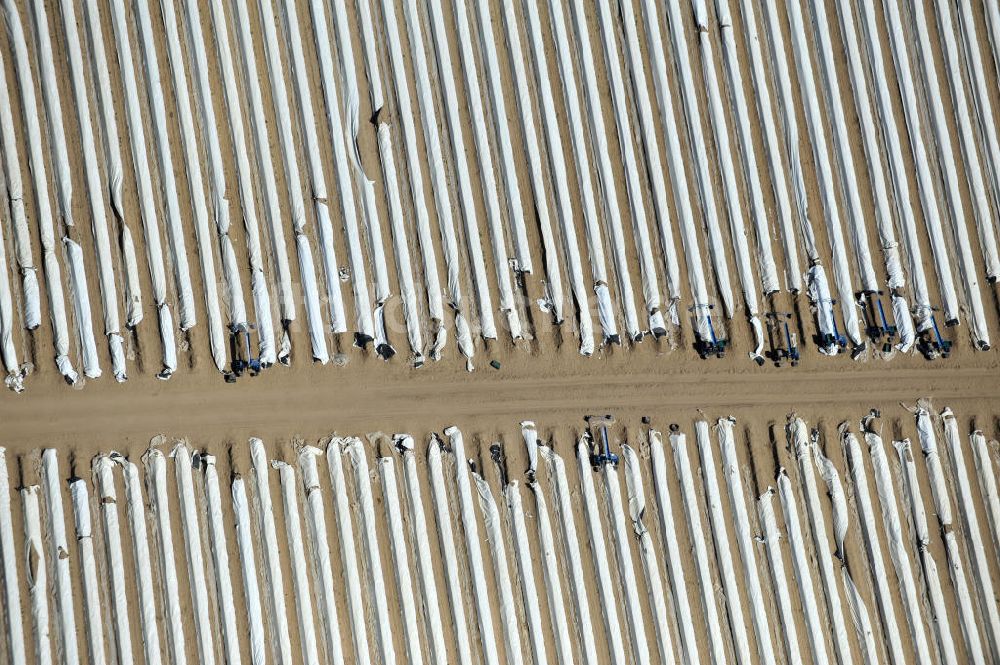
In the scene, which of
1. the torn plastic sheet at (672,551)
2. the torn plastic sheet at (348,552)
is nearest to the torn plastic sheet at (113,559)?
the torn plastic sheet at (348,552)

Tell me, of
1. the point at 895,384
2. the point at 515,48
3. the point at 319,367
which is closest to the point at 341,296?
the point at 319,367

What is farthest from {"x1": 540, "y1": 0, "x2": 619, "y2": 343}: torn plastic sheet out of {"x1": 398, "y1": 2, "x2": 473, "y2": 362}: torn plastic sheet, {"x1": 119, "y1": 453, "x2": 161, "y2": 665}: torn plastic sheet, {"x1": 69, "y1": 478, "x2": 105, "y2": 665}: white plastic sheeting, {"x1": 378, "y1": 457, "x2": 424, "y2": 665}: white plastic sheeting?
{"x1": 69, "y1": 478, "x2": 105, "y2": 665}: white plastic sheeting

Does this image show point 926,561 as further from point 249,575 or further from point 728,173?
point 249,575

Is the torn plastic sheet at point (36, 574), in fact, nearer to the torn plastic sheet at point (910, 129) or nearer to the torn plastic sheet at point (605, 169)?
the torn plastic sheet at point (605, 169)

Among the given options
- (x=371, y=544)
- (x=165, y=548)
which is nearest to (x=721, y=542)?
(x=371, y=544)

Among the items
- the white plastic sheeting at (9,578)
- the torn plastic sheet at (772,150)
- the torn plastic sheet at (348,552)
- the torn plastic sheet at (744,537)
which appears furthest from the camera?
the torn plastic sheet at (772,150)

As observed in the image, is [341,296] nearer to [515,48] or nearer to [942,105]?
[515,48]

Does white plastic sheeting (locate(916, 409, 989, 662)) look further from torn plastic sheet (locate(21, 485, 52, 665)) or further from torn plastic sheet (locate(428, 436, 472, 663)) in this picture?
torn plastic sheet (locate(21, 485, 52, 665))
